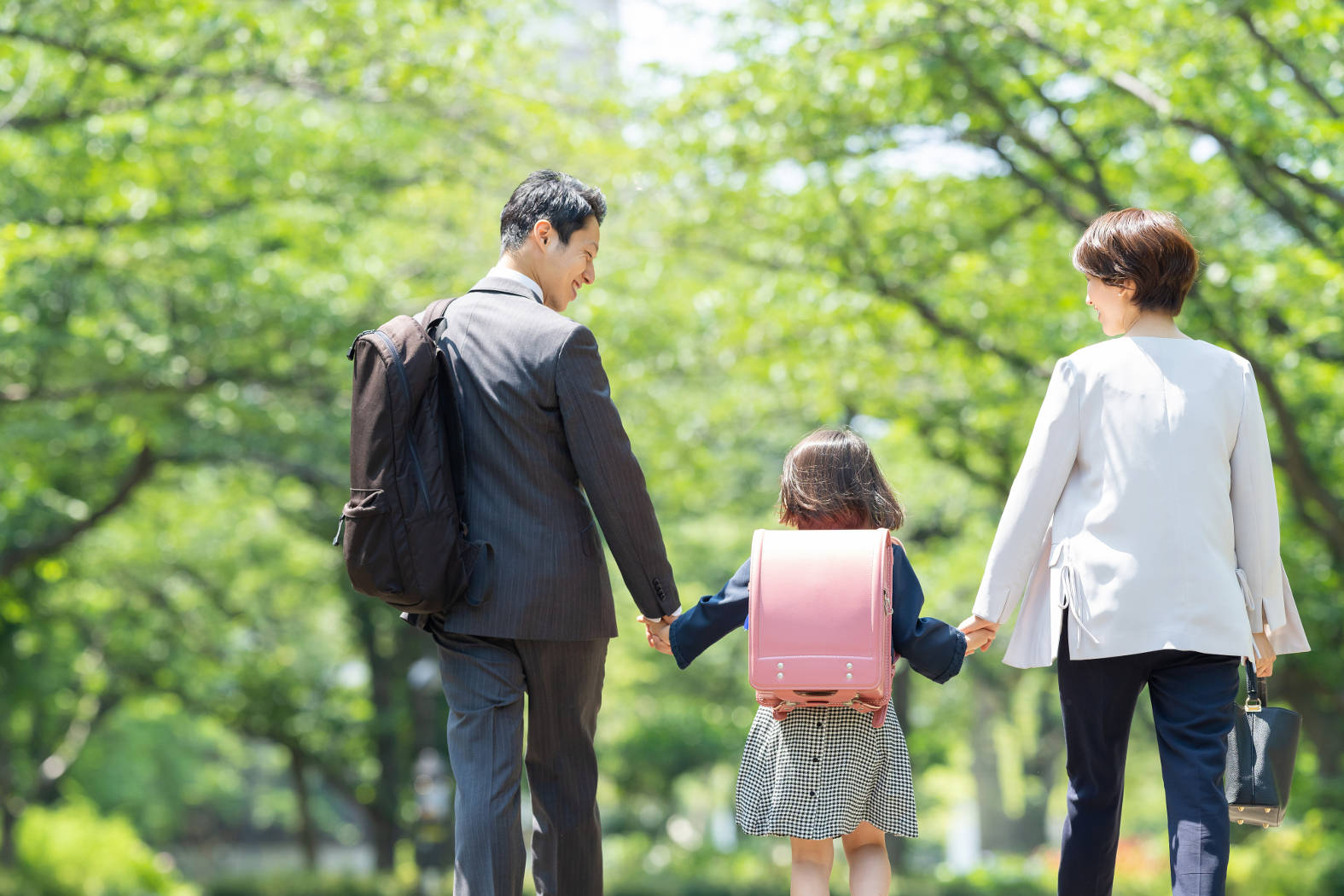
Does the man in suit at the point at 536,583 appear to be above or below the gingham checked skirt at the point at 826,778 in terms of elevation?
above

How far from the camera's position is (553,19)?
11211 millimetres

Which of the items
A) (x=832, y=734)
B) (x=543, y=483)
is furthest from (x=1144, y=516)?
(x=543, y=483)

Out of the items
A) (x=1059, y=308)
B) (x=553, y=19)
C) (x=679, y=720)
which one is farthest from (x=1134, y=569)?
(x=679, y=720)

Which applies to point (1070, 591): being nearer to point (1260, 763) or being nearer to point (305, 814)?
point (1260, 763)

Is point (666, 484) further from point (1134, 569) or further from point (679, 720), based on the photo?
point (1134, 569)

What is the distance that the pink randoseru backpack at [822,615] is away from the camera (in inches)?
132

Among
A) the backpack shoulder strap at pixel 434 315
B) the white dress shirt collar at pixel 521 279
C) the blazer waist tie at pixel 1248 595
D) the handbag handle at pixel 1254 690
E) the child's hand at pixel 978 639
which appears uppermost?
the white dress shirt collar at pixel 521 279

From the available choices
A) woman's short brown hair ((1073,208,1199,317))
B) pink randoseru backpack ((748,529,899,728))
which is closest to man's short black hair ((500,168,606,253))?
pink randoseru backpack ((748,529,899,728))

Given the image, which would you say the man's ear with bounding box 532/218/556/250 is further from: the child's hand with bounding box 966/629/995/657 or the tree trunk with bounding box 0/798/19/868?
the tree trunk with bounding box 0/798/19/868

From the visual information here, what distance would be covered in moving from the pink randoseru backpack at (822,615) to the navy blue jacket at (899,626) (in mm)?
75

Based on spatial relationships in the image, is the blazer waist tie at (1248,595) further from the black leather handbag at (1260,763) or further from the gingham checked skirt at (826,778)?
the gingham checked skirt at (826,778)

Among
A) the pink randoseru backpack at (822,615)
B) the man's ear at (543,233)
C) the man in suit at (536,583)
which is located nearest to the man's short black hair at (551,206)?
the man's ear at (543,233)

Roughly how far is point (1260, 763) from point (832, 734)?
1051mm

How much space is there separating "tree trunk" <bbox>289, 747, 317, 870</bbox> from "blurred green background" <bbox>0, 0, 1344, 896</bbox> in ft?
4.87
